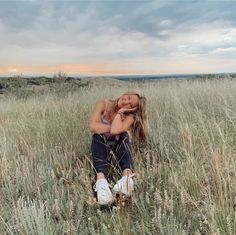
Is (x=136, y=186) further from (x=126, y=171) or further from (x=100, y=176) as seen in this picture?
(x=100, y=176)

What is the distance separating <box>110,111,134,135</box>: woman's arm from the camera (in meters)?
3.52

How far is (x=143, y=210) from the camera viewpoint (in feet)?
7.93

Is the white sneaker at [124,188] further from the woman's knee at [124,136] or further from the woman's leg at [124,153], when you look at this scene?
the woman's knee at [124,136]

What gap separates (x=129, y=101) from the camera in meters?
3.82

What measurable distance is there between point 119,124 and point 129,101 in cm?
37

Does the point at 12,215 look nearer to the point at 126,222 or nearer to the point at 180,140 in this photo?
the point at 126,222

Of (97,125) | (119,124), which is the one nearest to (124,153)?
(119,124)

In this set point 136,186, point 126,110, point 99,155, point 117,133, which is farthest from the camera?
point 126,110

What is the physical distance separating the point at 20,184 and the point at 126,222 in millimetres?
1397

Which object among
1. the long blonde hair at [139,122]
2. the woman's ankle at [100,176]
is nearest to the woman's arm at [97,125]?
the long blonde hair at [139,122]

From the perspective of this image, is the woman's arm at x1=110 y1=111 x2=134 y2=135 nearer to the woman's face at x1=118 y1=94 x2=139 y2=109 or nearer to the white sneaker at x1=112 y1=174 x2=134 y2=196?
the woman's face at x1=118 y1=94 x2=139 y2=109

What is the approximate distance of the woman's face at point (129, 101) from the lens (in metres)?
3.82

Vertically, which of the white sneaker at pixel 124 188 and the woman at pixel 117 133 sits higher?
the woman at pixel 117 133

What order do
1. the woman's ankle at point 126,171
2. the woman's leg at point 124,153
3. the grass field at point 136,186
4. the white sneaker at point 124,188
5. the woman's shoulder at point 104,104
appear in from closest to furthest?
the grass field at point 136,186 → the white sneaker at point 124,188 → the woman's ankle at point 126,171 → the woman's leg at point 124,153 → the woman's shoulder at point 104,104
